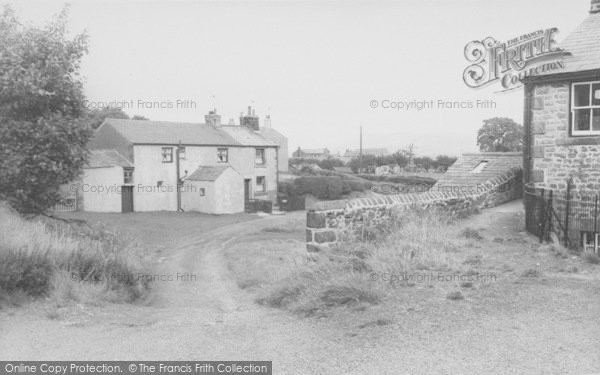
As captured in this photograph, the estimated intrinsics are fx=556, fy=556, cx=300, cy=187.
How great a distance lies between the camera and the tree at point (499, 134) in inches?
1764

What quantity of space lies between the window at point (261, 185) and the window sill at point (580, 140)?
31.5 metres

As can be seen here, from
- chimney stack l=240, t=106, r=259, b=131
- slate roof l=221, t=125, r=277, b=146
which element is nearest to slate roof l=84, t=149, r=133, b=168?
slate roof l=221, t=125, r=277, b=146

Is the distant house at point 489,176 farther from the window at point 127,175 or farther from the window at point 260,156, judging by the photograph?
the window at point 260,156

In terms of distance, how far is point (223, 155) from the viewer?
4144cm

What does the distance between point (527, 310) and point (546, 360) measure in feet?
5.49

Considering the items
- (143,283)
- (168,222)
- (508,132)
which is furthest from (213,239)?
(508,132)

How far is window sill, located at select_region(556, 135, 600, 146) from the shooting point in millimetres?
14055

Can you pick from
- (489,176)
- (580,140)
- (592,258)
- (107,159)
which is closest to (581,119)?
(580,140)

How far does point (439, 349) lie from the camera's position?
20.0 ft

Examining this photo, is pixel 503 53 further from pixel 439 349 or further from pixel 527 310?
pixel 439 349

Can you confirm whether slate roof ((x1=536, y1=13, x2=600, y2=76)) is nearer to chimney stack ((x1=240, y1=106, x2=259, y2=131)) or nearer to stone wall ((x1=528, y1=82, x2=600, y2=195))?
stone wall ((x1=528, y1=82, x2=600, y2=195))

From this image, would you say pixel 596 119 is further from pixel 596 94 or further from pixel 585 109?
pixel 596 94

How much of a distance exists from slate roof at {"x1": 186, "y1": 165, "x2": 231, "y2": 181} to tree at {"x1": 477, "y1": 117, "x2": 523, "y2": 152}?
21.4 m

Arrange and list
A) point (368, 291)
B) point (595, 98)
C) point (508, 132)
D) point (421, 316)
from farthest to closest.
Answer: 1. point (508, 132)
2. point (595, 98)
3. point (368, 291)
4. point (421, 316)
